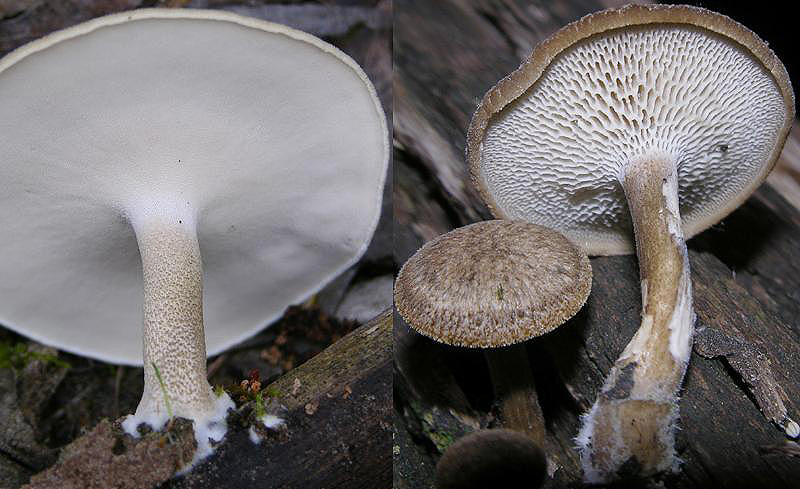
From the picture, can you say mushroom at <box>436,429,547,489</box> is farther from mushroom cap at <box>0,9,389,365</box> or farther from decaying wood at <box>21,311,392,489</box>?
mushroom cap at <box>0,9,389,365</box>

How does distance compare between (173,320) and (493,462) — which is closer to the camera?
(493,462)

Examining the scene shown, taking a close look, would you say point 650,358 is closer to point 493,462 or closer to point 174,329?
point 493,462

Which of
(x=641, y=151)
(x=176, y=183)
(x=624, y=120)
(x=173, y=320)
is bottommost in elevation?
(x=173, y=320)

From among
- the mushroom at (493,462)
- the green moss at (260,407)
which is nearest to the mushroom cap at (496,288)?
the mushroom at (493,462)

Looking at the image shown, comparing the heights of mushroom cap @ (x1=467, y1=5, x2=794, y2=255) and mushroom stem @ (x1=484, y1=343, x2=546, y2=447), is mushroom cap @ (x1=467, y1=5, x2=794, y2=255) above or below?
above

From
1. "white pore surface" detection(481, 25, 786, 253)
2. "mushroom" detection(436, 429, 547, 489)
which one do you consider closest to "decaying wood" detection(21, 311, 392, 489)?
"mushroom" detection(436, 429, 547, 489)

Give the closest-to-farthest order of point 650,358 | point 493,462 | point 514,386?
point 493,462 < point 650,358 < point 514,386

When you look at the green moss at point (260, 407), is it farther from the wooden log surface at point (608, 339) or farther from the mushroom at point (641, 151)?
the mushroom at point (641, 151)

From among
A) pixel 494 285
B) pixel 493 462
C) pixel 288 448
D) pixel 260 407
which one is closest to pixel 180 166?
pixel 260 407
